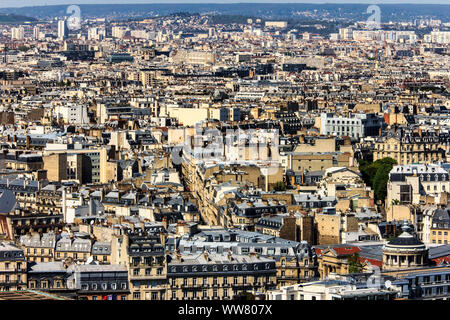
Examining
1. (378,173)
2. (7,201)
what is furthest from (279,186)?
(7,201)

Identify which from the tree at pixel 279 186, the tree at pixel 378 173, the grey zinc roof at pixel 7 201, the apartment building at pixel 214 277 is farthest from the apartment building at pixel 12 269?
the tree at pixel 378 173

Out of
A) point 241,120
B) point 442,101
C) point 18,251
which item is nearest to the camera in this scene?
point 18,251

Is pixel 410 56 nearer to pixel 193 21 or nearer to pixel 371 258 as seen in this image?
pixel 193 21

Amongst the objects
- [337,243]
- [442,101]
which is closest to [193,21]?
[442,101]

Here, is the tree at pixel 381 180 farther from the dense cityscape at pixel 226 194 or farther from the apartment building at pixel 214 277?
the apartment building at pixel 214 277

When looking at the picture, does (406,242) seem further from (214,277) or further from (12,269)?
(12,269)

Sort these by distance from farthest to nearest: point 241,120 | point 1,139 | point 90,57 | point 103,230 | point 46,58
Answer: point 90,57
point 46,58
point 241,120
point 1,139
point 103,230

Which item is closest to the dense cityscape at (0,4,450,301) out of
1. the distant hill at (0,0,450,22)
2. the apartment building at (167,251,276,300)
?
Answer: the apartment building at (167,251,276,300)

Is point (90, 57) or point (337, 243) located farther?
point (90, 57)
